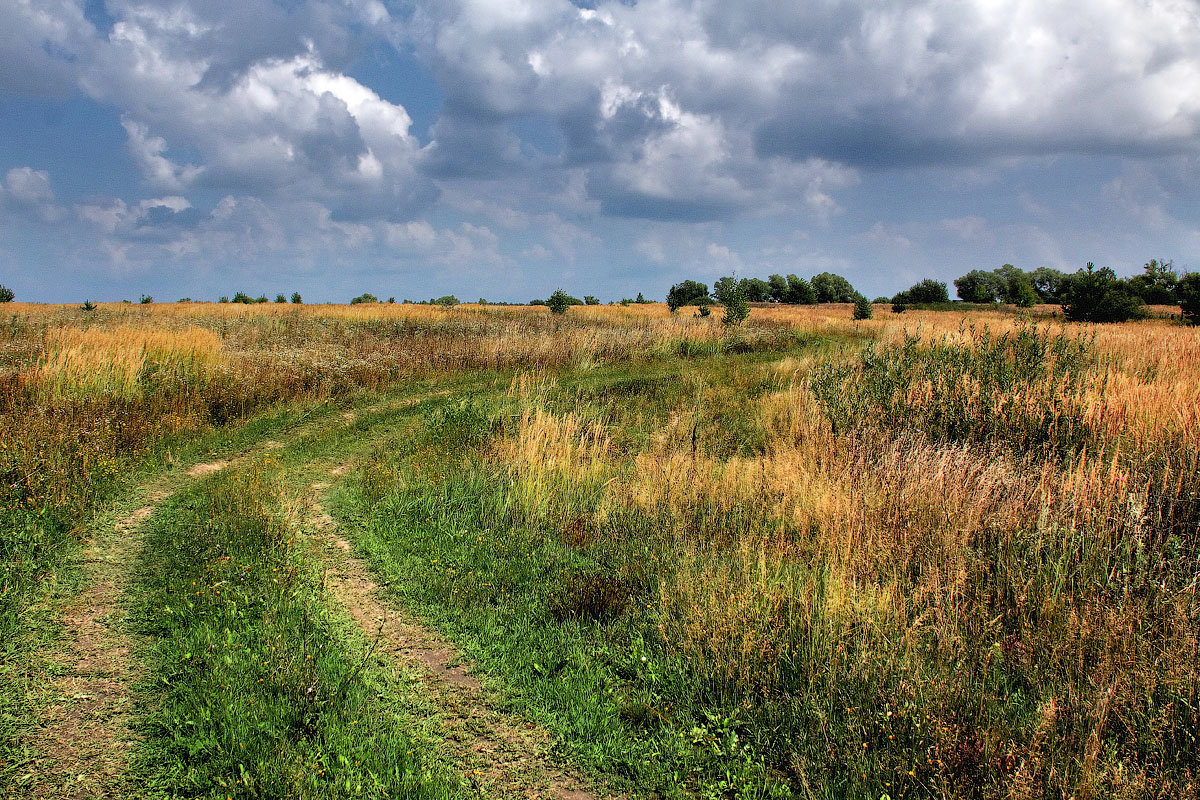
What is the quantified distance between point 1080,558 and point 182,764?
677 centimetres

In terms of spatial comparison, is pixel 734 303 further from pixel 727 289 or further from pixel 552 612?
pixel 552 612

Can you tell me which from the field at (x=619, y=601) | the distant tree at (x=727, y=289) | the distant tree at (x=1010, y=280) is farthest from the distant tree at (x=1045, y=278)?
the field at (x=619, y=601)

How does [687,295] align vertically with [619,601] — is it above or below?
above

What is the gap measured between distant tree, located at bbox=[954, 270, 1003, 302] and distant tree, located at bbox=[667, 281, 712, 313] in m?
41.9

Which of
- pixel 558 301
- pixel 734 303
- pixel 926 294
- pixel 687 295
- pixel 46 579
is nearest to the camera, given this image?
pixel 46 579

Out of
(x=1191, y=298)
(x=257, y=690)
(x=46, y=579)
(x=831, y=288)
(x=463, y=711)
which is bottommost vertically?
(x=463, y=711)

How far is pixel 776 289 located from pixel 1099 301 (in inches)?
1711

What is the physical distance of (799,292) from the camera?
71312 mm

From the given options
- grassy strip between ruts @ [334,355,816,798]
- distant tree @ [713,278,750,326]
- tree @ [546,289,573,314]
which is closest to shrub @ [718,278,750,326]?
distant tree @ [713,278,750,326]

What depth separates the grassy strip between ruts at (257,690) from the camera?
11.1ft

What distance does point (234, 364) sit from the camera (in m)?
12.7

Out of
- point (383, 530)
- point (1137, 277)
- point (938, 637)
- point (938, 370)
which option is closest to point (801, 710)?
point (938, 637)

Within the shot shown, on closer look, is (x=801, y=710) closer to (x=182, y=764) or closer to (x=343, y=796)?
(x=343, y=796)

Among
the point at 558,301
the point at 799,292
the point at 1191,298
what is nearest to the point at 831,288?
the point at 799,292
